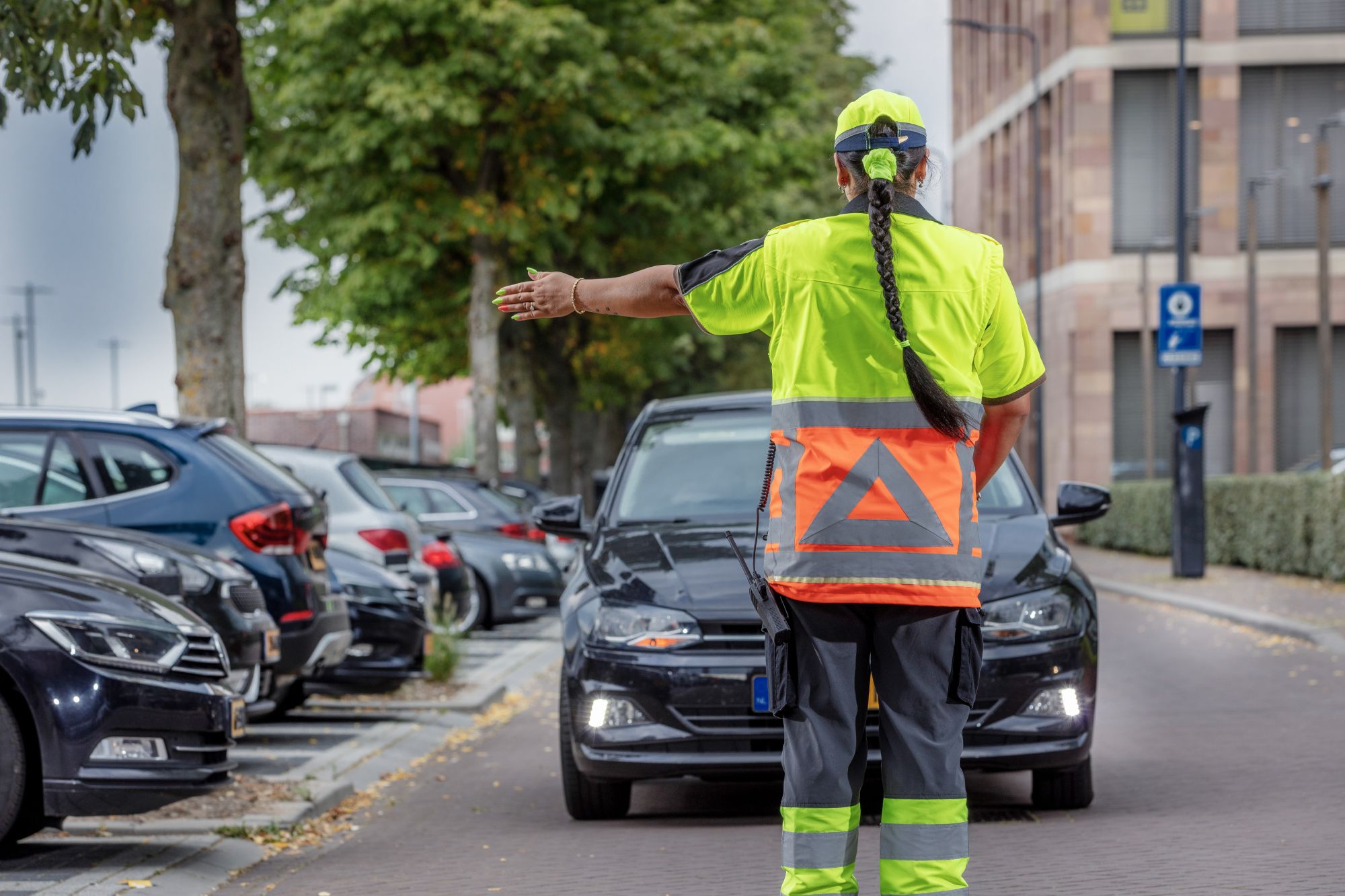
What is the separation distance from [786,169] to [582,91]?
21.5 ft

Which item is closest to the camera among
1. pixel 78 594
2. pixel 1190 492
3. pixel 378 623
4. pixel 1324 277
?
pixel 78 594

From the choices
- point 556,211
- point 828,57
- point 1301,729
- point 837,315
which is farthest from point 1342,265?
point 837,315

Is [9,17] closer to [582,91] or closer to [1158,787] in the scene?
[1158,787]

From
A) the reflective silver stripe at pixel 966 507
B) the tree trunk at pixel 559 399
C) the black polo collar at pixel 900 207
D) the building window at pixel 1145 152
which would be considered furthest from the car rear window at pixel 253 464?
the building window at pixel 1145 152

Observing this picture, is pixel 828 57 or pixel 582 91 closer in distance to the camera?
pixel 582 91

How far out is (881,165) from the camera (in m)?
3.68

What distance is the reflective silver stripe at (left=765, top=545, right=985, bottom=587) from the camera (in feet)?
11.6

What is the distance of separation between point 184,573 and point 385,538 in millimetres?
3939

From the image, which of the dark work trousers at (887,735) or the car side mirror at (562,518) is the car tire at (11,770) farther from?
the dark work trousers at (887,735)

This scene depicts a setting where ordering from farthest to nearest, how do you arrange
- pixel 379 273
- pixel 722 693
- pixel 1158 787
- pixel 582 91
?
pixel 379 273, pixel 582 91, pixel 1158 787, pixel 722 693

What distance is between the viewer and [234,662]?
26.7ft

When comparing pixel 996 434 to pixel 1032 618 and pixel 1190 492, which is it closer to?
pixel 1032 618

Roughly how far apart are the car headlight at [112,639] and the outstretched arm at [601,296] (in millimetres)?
2651

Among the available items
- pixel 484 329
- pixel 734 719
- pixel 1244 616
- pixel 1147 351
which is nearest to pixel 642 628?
pixel 734 719
